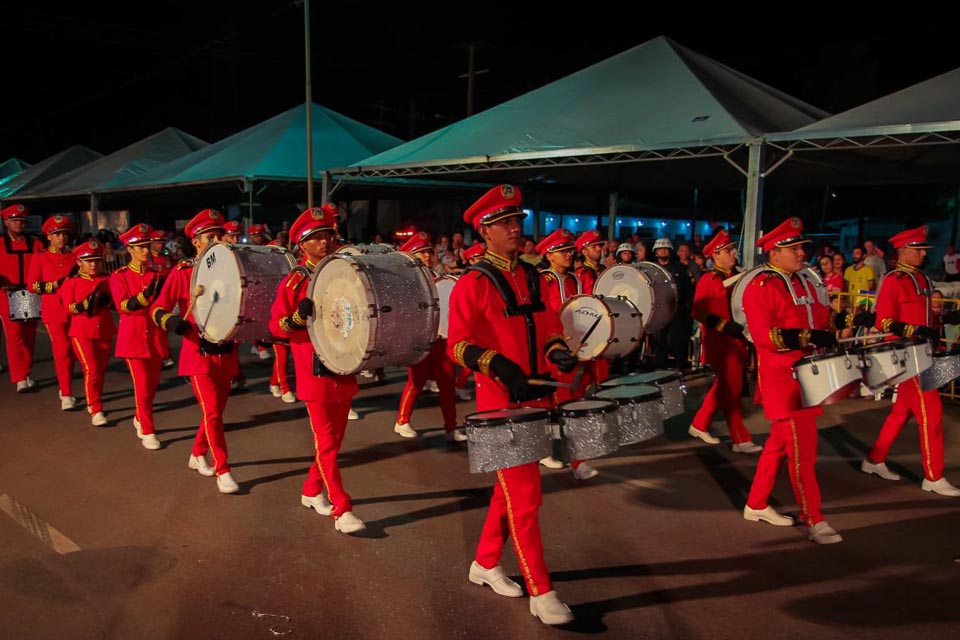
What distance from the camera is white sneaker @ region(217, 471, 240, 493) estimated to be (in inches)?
222

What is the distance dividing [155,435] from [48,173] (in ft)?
89.6

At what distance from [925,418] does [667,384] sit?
2.85 metres

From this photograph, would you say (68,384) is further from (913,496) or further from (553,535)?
(913,496)

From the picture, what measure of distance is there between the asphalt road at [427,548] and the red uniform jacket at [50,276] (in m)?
1.71

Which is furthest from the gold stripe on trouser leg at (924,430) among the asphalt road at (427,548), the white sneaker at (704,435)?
the white sneaker at (704,435)

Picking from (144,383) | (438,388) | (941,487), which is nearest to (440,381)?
(438,388)

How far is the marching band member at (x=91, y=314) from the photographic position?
7.41m

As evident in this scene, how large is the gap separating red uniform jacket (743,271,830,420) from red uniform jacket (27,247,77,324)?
7.41m

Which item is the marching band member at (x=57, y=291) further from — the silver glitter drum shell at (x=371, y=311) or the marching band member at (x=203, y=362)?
the silver glitter drum shell at (x=371, y=311)

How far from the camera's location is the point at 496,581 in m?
4.06

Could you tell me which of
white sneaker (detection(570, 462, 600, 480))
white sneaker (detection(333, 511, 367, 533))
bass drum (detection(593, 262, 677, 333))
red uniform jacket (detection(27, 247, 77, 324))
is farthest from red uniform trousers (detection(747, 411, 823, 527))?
red uniform jacket (detection(27, 247, 77, 324))

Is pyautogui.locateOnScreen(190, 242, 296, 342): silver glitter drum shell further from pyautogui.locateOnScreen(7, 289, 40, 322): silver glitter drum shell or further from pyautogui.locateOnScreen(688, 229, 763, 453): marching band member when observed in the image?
pyautogui.locateOnScreen(7, 289, 40, 322): silver glitter drum shell

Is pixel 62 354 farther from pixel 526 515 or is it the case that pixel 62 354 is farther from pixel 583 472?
pixel 526 515

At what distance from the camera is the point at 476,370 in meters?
3.62
